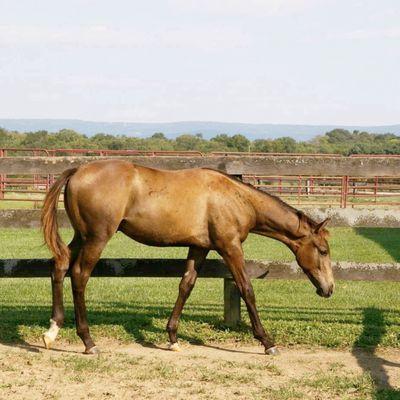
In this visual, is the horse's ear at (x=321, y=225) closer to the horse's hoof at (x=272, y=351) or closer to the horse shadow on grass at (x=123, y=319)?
the horse's hoof at (x=272, y=351)

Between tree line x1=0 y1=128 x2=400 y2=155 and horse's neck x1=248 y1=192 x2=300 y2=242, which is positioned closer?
horse's neck x1=248 y1=192 x2=300 y2=242

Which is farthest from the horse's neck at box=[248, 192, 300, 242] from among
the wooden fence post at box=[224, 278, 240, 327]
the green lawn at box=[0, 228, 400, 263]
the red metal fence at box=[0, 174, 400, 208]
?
the red metal fence at box=[0, 174, 400, 208]

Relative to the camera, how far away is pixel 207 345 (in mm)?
6797

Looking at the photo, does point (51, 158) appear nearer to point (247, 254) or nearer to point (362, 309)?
point (362, 309)

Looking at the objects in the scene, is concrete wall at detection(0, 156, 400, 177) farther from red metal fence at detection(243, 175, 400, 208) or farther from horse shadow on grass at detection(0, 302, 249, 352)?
red metal fence at detection(243, 175, 400, 208)

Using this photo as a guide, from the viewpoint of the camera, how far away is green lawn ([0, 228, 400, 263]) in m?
14.3

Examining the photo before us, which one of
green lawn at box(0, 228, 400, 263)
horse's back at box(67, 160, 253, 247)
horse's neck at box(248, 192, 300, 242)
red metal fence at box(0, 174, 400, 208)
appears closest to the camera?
horse's back at box(67, 160, 253, 247)

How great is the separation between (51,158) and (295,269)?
7.69ft

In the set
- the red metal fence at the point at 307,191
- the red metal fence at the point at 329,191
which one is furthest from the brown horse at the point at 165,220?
the red metal fence at the point at 329,191

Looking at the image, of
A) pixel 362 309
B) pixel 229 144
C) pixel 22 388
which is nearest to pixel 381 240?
pixel 362 309

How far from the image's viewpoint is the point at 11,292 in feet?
31.9

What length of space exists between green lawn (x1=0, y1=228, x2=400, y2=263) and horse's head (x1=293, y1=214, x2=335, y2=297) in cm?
706

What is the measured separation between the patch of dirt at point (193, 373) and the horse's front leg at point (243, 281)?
Answer: 0.43 ft

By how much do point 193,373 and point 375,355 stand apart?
5.36 ft
